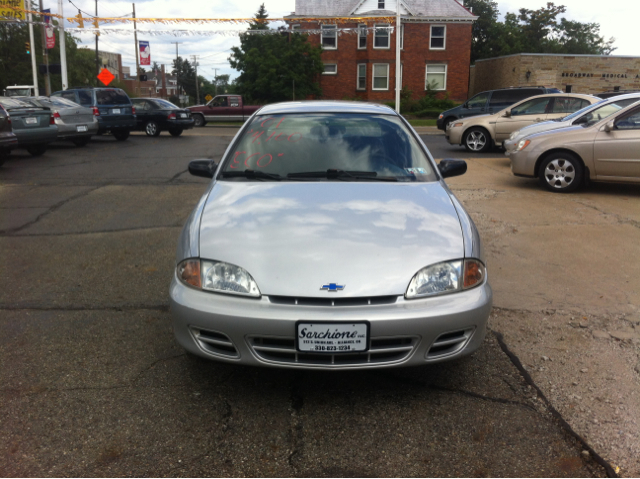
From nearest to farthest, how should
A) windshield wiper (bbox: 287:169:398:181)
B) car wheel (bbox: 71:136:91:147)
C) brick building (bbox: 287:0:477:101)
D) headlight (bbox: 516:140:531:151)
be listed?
windshield wiper (bbox: 287:169:398:181)
headlight (bbox: 516:140:531:151)
car wheel (bbox: 71:136:91:147)
brick building (bbox: 287:0:477:101)

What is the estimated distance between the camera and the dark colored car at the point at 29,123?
43.8 feet

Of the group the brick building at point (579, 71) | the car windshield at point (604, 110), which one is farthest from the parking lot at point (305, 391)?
the brick building at point (579, 71)

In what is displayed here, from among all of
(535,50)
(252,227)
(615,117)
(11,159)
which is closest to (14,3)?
(11,159)

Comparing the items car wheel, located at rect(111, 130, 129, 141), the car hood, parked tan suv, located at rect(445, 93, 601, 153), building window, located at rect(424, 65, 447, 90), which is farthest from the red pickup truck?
the car hood

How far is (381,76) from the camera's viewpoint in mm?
41812

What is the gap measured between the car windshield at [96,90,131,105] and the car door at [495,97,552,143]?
1161cm

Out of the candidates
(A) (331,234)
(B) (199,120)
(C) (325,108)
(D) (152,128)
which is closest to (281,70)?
(B) (199,120)

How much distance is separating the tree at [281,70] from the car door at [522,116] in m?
26.1

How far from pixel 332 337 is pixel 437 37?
42338 millimetres

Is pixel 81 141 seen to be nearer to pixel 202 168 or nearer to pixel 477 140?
pixel 477 140

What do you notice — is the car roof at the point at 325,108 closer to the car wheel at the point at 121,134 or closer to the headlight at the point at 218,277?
the headlight at the point at 218,277

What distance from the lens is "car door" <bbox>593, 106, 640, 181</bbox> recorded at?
8.60 meters

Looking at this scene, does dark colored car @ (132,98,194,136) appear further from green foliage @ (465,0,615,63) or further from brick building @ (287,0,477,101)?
green foliage @ (465,0,615,63)

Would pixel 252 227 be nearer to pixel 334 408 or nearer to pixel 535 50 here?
pixel 334 408
